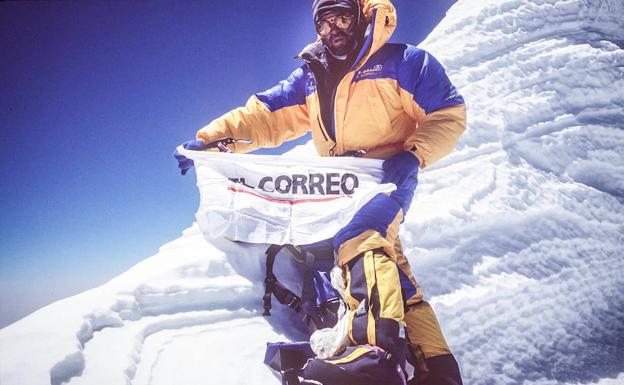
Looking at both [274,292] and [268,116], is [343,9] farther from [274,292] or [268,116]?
[274,292]

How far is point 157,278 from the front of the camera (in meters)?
1.82

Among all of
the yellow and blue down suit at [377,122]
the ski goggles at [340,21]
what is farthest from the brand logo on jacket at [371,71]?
the ski goggles at [340,21]

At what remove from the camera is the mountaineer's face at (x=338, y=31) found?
2213 mm

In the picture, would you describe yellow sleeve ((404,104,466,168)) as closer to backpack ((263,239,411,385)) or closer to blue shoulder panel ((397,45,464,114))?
blue shoulder panel ((397,45,464,114))

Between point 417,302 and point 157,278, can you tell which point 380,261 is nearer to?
point 417,302

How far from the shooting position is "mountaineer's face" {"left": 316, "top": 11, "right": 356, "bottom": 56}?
2.21 metres

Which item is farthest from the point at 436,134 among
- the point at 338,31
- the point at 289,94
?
the point at 289,94

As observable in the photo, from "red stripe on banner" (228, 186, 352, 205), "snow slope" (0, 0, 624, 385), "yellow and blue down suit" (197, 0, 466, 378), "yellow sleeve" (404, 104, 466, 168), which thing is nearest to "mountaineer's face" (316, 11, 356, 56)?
"yellow and blue down suit" (197, 0, 466, 378)

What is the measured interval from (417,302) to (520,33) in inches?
198

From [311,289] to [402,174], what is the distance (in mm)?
825

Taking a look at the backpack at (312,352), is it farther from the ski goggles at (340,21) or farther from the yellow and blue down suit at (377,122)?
the ski goggles at (340,21)

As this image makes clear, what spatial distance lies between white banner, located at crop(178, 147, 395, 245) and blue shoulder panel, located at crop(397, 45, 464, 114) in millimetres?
481

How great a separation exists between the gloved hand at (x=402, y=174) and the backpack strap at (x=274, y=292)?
79cm

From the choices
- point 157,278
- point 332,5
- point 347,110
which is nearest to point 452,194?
point 347,110
